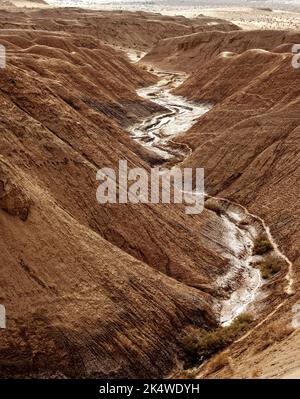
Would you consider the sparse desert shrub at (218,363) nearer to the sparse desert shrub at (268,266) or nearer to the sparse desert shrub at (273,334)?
the sparse desert shrub at (273,334)

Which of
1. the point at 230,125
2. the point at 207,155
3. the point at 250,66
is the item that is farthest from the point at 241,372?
the point at 250,66

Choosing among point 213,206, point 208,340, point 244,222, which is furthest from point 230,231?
point 208,340

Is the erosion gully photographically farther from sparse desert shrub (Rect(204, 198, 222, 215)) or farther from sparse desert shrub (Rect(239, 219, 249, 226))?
sparse desert shrub (Rect(204, 198, 222, 215))

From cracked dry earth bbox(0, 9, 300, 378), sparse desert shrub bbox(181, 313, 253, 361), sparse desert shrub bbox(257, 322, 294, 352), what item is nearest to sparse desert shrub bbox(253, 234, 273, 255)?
cracked dry earth bbox(0, 9, 300, 378)

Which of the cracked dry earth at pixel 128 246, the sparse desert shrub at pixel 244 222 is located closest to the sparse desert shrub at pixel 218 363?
the cracked dry earth at pixel 128 246

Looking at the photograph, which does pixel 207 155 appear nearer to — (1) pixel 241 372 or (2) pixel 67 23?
(1) pixel 241 372

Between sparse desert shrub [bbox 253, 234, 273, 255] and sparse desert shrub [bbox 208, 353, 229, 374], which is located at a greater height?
sparse desert shrub [bbox 253, 234, 273, 255]
